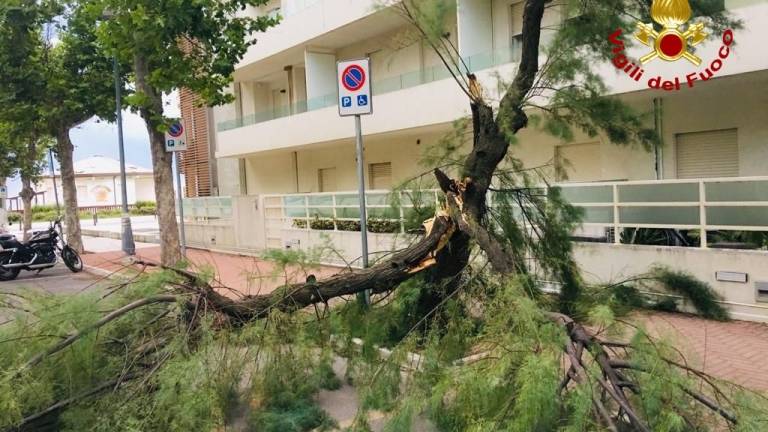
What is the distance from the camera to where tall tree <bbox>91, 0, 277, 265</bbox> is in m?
10.8

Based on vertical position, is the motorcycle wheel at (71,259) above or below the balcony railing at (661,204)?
below

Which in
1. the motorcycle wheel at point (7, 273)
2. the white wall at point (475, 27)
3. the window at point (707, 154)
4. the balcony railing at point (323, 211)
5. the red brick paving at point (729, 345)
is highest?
the white wall at point (475, 27)

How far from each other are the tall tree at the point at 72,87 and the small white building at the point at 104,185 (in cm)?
4543

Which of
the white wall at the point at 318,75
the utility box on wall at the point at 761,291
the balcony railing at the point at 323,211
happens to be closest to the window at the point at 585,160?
the balcony railing at the point at 323,211

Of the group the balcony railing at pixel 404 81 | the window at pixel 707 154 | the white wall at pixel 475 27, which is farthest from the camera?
the white wall at pixel 475 27

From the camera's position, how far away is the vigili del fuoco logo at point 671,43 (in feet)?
20.5

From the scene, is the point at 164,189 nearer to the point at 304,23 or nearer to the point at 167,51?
the point at 167,51

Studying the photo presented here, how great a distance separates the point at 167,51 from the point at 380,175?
25.1 feet

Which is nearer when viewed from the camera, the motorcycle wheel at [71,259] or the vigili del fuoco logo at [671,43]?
the vigili del fuoco logo at [671,43]

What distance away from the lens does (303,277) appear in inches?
208

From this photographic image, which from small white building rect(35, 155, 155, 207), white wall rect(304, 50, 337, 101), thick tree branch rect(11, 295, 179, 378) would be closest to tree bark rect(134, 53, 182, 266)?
white wall rect(304, 50, 337, 101)

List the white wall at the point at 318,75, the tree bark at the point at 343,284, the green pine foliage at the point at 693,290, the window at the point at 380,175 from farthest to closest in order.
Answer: the white wall at the point at 318,75, the window at the point at 380,175, the green pine foliage at the point at 693,290, the tree bark at the point at 343,284

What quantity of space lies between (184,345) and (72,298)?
0.91 m

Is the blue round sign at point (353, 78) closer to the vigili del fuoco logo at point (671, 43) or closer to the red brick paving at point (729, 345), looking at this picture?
the vigili del fuoco logo at point (671, 43)
